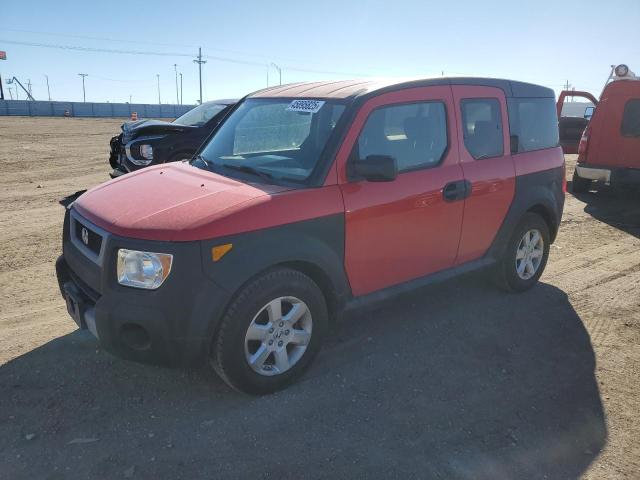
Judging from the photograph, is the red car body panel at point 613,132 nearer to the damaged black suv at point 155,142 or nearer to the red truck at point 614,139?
the red truck at point 614,139

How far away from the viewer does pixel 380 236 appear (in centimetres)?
353

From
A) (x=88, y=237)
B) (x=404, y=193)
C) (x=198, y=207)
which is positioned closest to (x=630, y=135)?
A: (x=404, y=193)

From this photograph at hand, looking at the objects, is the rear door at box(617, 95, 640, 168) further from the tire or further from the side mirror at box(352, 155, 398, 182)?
the side mirror at box(352, 155, 398, 182)

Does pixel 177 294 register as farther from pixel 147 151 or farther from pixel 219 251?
pixel 147 151

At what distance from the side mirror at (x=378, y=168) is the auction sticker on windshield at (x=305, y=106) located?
2.02 feet

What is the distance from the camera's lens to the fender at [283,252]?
2822mm

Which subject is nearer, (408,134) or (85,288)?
(85,288)

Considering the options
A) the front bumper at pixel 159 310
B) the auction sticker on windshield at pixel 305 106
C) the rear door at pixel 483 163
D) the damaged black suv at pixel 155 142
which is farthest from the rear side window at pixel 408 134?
the damaged black suv at pixel 155 142

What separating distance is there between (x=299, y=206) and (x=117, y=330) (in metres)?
1.25

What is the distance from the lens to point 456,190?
3.94 meters

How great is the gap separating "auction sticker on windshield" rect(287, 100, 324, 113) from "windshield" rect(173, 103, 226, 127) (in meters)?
5.03

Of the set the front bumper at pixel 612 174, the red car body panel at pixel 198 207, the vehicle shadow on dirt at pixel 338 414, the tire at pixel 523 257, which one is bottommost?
the vehicle shadow on dirt at pixel 338 414

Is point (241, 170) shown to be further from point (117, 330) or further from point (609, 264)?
point (609, 264)

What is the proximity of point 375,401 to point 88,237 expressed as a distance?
204cm
